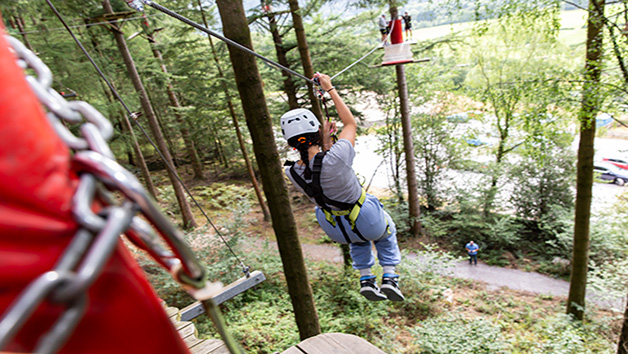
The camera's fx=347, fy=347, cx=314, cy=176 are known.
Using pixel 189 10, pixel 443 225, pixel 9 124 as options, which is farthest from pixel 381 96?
pixel 9 124

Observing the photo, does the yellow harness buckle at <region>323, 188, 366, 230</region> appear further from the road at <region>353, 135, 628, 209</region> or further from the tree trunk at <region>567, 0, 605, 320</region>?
the road at <region>353, 135, 628, 209</region>

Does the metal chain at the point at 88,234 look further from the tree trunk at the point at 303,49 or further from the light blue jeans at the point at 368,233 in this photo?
the tree trunk at the point at 303,49

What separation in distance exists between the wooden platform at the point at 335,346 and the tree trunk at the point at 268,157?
1.68 m

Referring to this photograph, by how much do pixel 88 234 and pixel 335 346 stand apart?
8.43 feet

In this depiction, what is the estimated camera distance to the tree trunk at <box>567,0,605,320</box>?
5.27 m

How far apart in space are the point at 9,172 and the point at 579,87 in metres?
7.53

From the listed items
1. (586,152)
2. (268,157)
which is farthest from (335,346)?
(586,152)

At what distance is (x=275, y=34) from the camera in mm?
11312

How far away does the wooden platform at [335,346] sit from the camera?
2611mm

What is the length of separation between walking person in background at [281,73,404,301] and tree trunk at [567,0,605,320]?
4398 mm

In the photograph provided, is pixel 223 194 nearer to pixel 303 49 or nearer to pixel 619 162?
pixel 303 49

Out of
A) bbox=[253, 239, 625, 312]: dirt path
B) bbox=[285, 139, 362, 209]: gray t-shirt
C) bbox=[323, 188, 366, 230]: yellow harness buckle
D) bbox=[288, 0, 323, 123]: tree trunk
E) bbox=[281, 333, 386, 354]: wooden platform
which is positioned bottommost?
bbox=[253, 239, 625, 312]: dirt path

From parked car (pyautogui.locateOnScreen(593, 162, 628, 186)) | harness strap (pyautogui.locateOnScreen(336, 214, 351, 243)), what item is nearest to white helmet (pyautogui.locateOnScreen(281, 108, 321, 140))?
harness strap (pyautogui.locateOnScreen(336, 214, 351, 243))

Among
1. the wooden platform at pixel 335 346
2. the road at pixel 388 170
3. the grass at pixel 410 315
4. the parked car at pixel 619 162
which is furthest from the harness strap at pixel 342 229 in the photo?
the parked car at pixel 619 162
